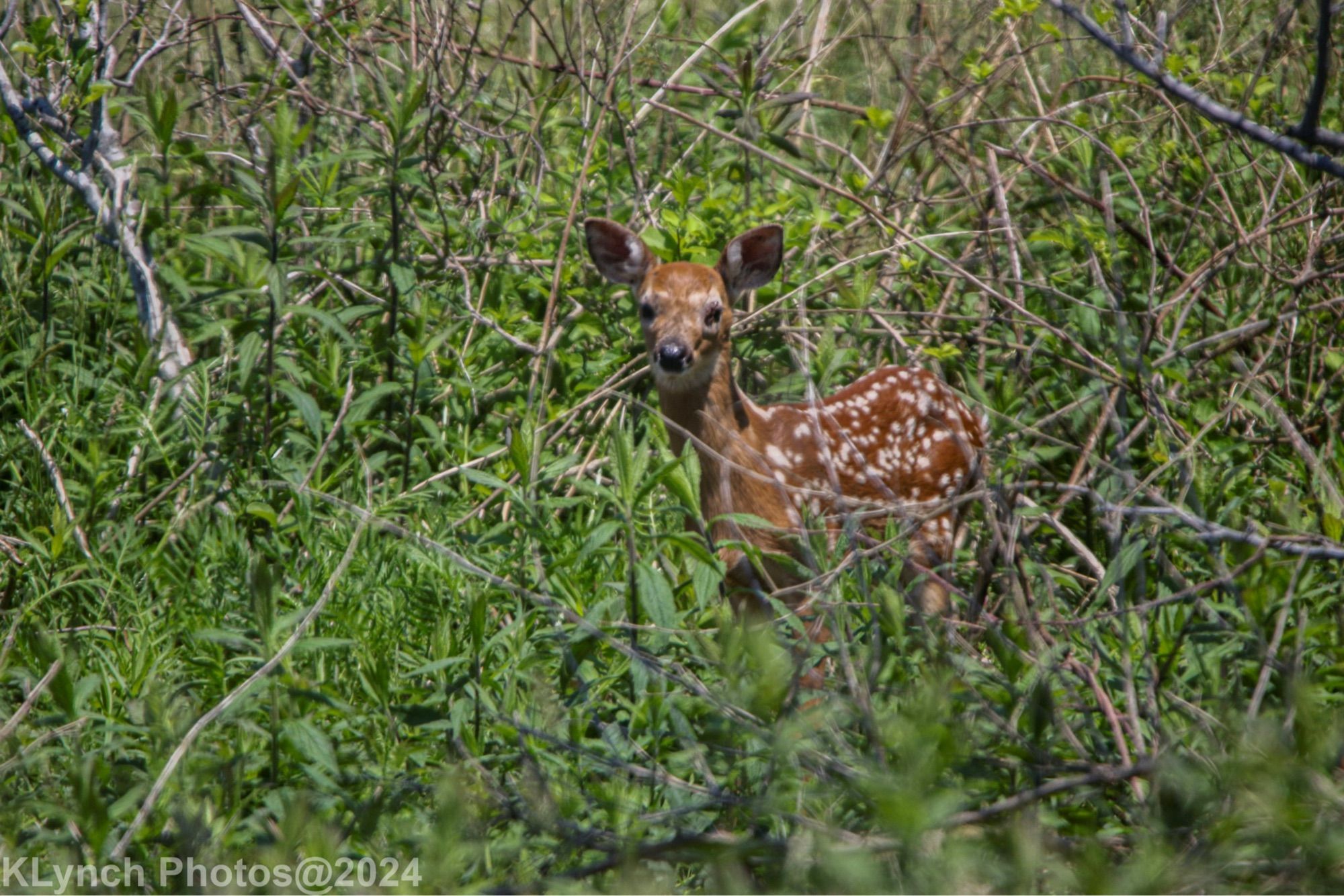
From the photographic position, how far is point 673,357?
423cm

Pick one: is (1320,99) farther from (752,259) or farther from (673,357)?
(752,259)

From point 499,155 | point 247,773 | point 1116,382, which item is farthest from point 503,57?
point 247,773

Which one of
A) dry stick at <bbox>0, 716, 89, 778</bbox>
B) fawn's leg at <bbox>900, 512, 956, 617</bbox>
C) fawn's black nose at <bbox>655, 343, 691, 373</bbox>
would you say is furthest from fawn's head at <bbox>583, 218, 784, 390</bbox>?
dry stick at <bbox>0, 716, 89, 778</bbox>

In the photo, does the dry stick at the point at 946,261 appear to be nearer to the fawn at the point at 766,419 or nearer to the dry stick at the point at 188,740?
the fawn at the point at 766,419

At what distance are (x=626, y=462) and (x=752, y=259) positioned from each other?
5.62 ft

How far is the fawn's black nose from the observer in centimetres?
423

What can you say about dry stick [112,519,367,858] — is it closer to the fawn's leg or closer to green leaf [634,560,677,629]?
green leaf [634,560,677,629]

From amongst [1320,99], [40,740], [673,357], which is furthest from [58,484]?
[1320,99]

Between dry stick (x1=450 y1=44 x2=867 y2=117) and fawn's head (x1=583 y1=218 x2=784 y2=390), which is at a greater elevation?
dry stick (x1=450 y1=44 x2=867 y2=117)

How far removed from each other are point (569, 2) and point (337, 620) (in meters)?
4.15

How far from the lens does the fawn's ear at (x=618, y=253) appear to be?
15.3 ft

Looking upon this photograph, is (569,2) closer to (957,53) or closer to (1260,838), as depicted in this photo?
(957,53)

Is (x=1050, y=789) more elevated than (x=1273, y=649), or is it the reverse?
(x=1273, y=649)

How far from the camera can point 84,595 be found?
3.86 m
